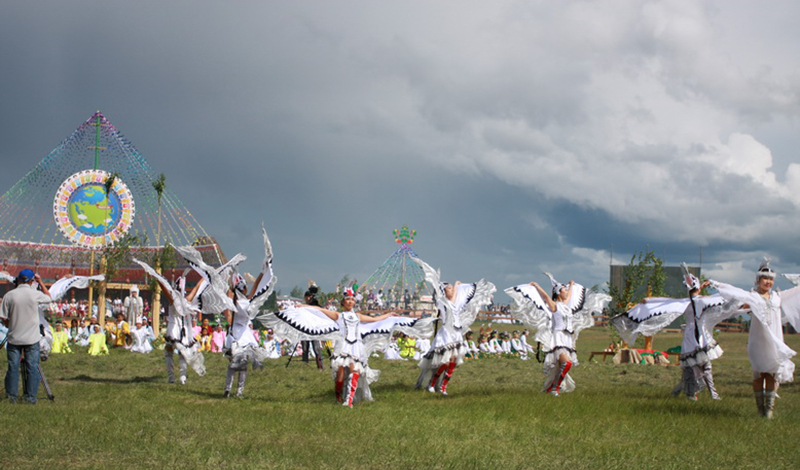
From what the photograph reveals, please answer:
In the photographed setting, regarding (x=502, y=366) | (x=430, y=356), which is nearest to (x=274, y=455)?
(x=430, y=356)

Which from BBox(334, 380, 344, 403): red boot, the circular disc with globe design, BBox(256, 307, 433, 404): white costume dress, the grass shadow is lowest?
the grass shadow

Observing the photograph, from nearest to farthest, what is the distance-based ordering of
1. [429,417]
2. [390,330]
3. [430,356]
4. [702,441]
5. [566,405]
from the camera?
[702,441], [429,417], [566,405], [390,330], [430,356]

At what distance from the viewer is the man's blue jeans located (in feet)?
34.0

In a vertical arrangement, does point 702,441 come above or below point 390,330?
below

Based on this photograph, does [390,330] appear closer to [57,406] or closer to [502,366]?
[57,406]

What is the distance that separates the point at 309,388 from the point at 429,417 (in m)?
4.18

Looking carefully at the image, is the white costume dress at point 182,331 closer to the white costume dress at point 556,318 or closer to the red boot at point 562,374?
the white costume dress at point 556,318

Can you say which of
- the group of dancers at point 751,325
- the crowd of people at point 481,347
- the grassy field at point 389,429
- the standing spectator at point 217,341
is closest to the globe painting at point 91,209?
the standing spectator at point 217,341

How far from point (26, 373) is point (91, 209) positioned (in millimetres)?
44191

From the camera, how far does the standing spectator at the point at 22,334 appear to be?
1040 centimetres

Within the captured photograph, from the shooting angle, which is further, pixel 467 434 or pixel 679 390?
pixel 679 390

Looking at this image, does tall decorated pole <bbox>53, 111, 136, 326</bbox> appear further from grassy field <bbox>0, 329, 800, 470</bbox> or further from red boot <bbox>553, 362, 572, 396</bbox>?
red boot <bbox>553, 362, 572, 396</bbox>

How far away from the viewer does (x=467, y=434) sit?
336 inches

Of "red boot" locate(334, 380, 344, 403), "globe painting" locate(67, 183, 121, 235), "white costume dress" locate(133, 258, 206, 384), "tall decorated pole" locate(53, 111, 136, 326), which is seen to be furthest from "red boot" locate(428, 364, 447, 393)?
"globe painting" locate(67, 183, 121, 235)
